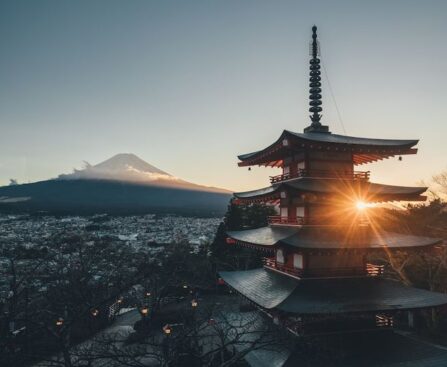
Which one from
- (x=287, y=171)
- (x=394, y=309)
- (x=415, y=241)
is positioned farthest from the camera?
(x=287, y=171)

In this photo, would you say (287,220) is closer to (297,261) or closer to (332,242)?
(297,261)

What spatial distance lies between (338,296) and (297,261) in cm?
213

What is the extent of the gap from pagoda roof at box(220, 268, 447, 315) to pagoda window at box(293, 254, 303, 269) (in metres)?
0.60

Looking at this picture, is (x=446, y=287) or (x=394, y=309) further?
(x=446, y=287)

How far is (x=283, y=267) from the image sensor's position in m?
15.6

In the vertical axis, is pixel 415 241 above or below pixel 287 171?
below

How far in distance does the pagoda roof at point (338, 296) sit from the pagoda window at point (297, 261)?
596 mm

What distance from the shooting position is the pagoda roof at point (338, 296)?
1226 centimetres

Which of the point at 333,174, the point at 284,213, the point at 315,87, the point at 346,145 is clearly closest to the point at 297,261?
the point at 284,213

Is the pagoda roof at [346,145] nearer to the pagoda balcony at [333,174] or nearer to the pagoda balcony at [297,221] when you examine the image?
the pagoda balcony at [333,174]

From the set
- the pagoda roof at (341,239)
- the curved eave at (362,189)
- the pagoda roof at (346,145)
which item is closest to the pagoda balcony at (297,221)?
the pagoda roof at (341,239)

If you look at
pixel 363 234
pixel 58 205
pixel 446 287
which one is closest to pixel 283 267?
pixel 363 234

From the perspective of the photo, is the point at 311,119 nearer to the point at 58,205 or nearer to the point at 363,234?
the point at 363,234

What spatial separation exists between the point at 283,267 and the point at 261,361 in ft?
13.2
